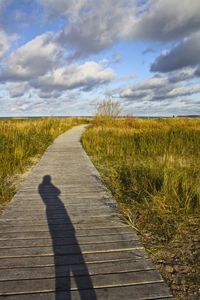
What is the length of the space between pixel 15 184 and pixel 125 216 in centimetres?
301

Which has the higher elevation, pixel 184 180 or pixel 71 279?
pixel 184 180

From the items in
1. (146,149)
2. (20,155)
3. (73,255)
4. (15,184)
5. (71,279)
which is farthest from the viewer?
(146,149)

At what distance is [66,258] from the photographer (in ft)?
9.68

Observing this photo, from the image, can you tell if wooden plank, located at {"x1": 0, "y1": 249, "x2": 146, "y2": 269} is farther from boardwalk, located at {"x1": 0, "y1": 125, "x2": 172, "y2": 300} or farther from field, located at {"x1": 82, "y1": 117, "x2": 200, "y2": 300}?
field, located at {"x1": 82, "y1": 117, "x2": 200, "y2": 300}

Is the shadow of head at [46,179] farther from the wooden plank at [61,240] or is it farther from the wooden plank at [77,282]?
the wooden plank at [77,282]

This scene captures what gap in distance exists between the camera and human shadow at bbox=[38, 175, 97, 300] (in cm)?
242

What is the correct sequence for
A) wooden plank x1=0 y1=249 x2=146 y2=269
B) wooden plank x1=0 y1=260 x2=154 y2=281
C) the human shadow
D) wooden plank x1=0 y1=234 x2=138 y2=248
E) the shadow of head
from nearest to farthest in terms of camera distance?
the human shadow
wooden plank x1=0 y1=260 x2=154 y2=281
wooden plank x1=0 y1=249 x2=146 y2=269
wooden plank x1=0 y1=234 x2=138 y2=248
the shadow of head

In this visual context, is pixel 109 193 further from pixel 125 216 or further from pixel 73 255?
pixel 73 255

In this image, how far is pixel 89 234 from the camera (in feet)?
11.8

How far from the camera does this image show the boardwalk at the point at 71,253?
244 cm

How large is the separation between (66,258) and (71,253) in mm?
122

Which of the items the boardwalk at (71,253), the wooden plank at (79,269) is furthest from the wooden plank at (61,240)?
the wooden plank at (79,269)

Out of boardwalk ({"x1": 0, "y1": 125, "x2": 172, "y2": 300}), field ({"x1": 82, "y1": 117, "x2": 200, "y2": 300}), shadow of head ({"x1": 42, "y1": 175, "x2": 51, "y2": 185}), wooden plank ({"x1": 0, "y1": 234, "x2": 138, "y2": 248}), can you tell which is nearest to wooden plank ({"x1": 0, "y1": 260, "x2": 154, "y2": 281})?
boardwalk ({"x1": 0, "y1": 125, "x2": 172, "y2": 300})

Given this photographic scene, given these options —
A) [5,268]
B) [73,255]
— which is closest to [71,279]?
[73,255]
